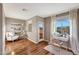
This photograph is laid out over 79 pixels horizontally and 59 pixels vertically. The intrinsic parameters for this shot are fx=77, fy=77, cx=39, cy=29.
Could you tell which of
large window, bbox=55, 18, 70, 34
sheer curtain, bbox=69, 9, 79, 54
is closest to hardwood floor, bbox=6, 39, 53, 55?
large window, bbox=55, 18, 70, 34

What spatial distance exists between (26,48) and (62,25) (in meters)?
0.80

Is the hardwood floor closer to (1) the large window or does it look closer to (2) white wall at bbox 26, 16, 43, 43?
(2) white wall at bbox 26, 16, 43, 43

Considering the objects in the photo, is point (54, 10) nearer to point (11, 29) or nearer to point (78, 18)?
point (78, 18)

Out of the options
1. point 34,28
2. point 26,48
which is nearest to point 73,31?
point 34,28

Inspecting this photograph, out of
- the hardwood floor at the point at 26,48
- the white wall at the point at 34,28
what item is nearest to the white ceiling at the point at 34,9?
the white wall at the point at 34,28

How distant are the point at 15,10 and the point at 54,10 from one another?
73 centimetres

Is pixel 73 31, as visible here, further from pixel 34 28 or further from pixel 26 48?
pixel 26 48

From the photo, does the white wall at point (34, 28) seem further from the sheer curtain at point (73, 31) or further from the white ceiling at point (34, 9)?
the sheer curtain at point (73, 31)

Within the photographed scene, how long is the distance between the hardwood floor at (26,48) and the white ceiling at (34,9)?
49 centimetres

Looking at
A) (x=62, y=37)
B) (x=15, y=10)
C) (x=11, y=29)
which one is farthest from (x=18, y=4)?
(x=62, y=37)

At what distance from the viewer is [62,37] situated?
1.44 metres

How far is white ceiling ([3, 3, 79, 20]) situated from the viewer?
54.7 inches

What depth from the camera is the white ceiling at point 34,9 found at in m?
1.39

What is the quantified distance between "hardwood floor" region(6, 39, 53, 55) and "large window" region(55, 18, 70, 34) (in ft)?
1.22
